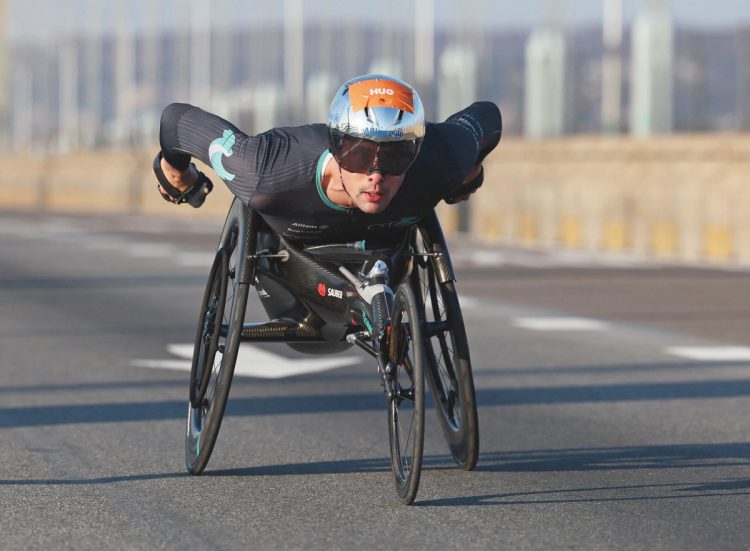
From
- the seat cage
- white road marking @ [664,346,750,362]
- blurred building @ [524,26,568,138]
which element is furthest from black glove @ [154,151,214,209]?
blurred building @ [524,26,568,138]

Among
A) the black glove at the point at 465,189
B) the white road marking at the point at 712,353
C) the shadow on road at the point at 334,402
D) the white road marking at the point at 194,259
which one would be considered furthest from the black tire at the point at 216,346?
the white road marking at the point at 194,259

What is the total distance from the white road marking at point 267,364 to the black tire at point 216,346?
318 cm

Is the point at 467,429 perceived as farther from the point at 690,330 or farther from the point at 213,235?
the point at 213,235

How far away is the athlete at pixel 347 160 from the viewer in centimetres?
693

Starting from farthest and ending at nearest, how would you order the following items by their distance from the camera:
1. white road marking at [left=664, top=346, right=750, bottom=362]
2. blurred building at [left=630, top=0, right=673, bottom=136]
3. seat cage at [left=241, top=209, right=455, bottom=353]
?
blurred building at [left=630, top=0, right=673, bottom=136] → white road marking at [left=664, top=346, right=750, bottom=362] → seat cage at [left=241, top=209, right=455, bottom=353]

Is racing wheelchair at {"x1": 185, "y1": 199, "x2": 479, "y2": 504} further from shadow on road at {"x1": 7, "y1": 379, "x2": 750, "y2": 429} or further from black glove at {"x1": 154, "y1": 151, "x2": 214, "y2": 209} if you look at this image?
shadow on road at {"x1": 7, "y1": 379, "x2": 750, "y2": 429}

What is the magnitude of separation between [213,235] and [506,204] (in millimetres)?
4462

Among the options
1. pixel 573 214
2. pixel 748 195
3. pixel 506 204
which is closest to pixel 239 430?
pixel 748 195

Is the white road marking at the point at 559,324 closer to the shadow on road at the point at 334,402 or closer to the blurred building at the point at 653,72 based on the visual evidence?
the shadow on road at the point at 334,402

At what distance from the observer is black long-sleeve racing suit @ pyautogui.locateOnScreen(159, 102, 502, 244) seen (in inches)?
Result: 284

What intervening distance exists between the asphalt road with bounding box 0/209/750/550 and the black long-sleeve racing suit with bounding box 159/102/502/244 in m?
1.00

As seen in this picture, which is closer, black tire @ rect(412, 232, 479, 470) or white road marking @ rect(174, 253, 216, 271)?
black tire @ rect(412, 232, 479, 470)

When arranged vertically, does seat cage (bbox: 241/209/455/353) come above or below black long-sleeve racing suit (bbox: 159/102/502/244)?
below

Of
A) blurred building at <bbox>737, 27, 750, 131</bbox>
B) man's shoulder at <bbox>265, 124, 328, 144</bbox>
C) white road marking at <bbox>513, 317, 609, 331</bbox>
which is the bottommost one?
white road marking at <bbox>513, 317, 609, 331</bbox>
